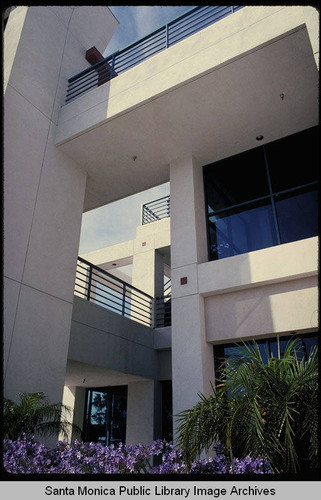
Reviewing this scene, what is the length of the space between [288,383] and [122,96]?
6397mm

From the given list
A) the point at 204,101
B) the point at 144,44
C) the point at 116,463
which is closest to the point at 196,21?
the point at 144,44

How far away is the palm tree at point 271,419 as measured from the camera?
128 inches

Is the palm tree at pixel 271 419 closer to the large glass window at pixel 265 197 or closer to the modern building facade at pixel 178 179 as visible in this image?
the modern building facade at pixel 178 179

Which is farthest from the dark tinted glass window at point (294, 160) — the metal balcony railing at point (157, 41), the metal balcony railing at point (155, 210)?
the metal balcony railing at point (155, 210)

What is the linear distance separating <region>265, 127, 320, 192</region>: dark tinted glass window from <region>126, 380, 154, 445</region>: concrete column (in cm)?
641

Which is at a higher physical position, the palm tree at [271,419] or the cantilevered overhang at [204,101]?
the cantilevered overhang at [204,101]

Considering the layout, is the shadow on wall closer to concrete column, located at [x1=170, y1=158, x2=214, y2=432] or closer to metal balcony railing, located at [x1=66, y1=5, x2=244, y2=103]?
concrete column, located at [x1=170, y1=158, x2=214, y2=432]

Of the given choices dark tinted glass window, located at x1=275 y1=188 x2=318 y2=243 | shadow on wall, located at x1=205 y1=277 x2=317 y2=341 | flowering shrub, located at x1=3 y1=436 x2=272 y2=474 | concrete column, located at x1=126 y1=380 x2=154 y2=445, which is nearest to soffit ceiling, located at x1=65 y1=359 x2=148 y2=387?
concrete column, located at x1=126 y1=380 x2=154 y2=445

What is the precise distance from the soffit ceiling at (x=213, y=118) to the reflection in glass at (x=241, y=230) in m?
1.53

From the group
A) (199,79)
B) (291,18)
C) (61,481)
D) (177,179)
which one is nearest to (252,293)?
(177,179)

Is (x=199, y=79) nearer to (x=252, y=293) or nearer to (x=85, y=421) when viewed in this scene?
(x=252, y=293)

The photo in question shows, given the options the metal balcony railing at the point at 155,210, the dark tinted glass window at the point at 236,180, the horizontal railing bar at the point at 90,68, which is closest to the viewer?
the dark tinted glass window at the point at 236,180

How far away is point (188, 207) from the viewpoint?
26.9 feet

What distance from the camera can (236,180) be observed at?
8.54 meters
